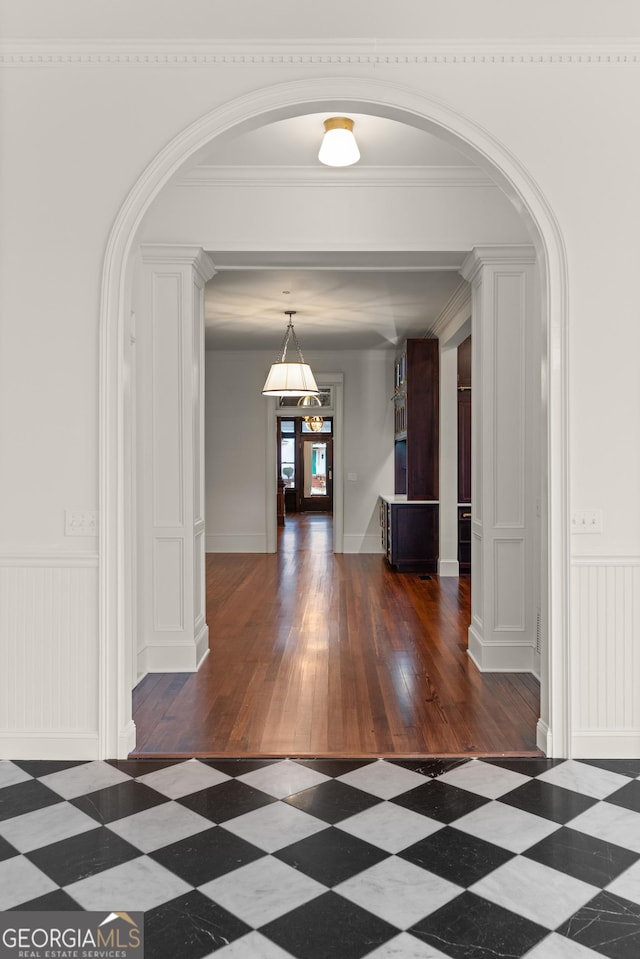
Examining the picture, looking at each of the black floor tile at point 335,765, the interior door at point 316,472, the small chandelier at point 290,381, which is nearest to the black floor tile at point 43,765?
the black floor tile at point 335,765

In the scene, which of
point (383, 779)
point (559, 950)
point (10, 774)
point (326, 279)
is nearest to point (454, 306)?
point (326, 279)

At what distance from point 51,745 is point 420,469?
597 centimetres

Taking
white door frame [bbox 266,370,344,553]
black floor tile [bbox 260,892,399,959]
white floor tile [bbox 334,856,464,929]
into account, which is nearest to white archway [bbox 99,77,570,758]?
white floor tile [bbox 334,856,464,929]

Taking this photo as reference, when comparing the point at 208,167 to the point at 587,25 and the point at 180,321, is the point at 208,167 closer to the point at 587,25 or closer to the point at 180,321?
the point at 180,321

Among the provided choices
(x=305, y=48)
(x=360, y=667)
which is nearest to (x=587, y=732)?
(x=360, y=667)

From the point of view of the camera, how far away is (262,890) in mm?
2137

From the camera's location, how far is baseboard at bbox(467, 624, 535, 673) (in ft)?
A: 14.8

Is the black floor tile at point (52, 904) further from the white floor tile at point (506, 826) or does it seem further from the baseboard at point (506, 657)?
the baseboard at point (506, 657)

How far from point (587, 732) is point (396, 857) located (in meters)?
1.21

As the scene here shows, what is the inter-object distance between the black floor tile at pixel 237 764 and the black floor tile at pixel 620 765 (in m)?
1.36

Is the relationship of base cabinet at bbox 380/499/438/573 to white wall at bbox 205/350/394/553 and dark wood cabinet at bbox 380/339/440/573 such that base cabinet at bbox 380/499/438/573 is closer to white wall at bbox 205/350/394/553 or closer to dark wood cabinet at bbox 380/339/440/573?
dark wood cabinet at bbox 380/339/440/573

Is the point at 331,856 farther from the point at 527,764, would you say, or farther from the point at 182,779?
the point at 527,764

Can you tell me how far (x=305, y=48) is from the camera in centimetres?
308

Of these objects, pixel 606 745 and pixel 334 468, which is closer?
pixel 606 745
